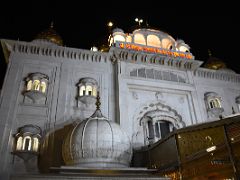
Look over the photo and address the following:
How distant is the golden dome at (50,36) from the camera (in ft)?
41.5

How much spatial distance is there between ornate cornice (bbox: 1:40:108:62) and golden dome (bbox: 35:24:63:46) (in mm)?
1504

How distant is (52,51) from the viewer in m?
11.4

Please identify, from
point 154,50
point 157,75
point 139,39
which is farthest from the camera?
point 139,39

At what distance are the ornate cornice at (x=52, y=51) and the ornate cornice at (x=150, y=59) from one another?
59 centimetres

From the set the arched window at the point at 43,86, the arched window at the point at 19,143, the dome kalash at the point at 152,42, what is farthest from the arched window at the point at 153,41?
the arched window at the point at 19,143

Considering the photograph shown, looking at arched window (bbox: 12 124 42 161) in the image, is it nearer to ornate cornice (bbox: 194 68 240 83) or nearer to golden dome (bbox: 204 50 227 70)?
ornate cornice (bbox: 194 68 240 83)

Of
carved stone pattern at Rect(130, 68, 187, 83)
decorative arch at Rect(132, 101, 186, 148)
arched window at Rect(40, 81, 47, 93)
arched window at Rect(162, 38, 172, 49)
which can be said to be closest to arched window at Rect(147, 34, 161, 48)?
arched window at Rect(162, 38, 172, 49)

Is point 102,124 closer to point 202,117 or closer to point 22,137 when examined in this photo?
point 22,137

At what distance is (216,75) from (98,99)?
731 cm

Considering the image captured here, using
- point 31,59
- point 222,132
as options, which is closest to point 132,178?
point 222,132

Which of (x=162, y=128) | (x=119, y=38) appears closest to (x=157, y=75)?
(x=162, y=128)

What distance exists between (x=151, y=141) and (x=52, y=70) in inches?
207

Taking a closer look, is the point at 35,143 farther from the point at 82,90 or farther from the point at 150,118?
the point at 150,118

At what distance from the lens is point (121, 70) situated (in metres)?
11.5
